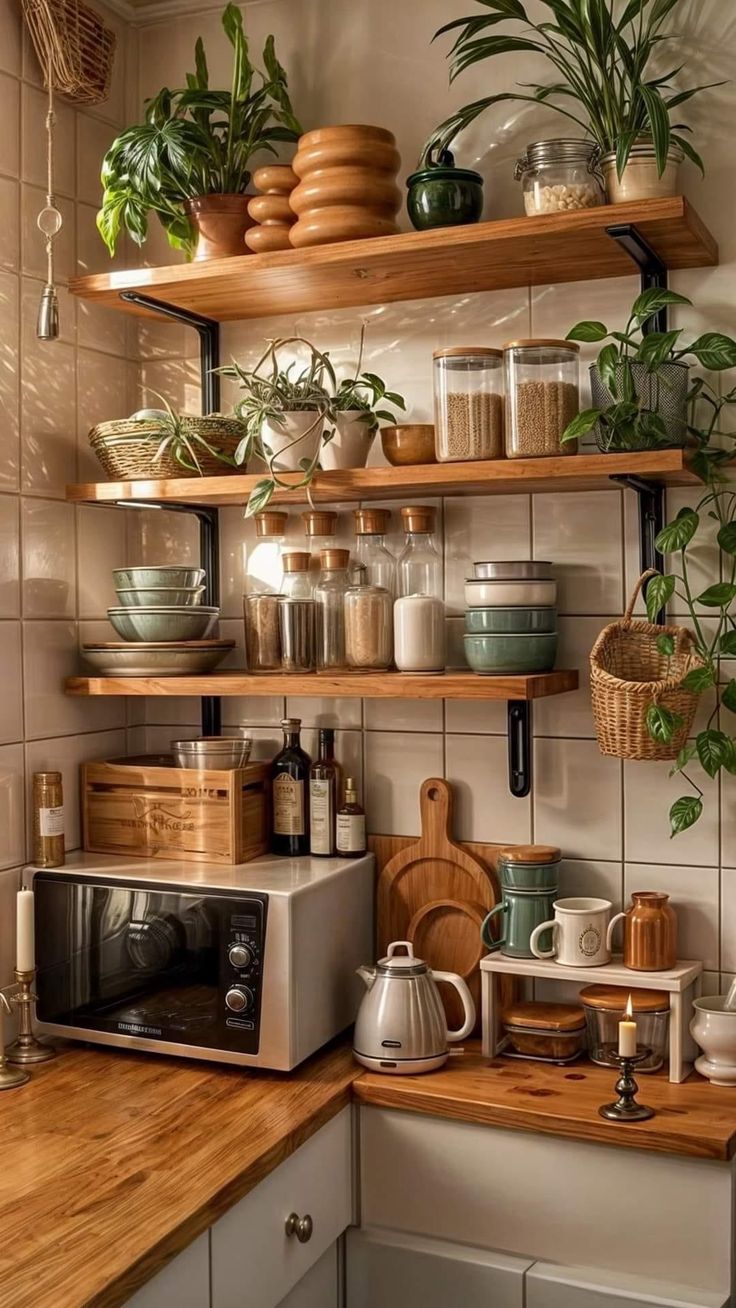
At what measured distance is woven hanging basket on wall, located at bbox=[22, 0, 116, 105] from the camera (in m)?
2.12

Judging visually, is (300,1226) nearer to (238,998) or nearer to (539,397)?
(238,998)

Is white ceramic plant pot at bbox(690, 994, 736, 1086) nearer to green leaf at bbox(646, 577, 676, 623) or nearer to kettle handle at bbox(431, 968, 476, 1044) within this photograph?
kettle handle at bbox(431, 968, 476, 1044)

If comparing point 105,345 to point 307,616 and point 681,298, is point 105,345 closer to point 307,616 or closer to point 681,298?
point 307,616

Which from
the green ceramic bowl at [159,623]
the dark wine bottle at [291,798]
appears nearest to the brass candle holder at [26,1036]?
the dark wine bottle at [291,798]

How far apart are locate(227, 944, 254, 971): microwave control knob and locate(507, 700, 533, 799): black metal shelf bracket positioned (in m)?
0.51

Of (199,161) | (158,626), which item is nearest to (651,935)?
(158,626)

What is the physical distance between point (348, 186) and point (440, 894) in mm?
1152

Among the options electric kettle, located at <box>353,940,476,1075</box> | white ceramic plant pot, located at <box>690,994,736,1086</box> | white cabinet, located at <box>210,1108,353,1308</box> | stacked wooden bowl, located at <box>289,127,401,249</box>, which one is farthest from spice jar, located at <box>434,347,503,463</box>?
white cabinet, located at <box>210,1108,353,1308</box>

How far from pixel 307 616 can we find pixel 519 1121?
2.80 feet

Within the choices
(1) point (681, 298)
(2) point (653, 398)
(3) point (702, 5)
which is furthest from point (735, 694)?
(3) point (702, 5)

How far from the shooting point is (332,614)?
2.17 meters

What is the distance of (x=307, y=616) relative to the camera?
218 centimetres

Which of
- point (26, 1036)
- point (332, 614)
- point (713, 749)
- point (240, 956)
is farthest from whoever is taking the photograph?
point (332, 614)

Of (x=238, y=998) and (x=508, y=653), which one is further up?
(x=508, y=653)
